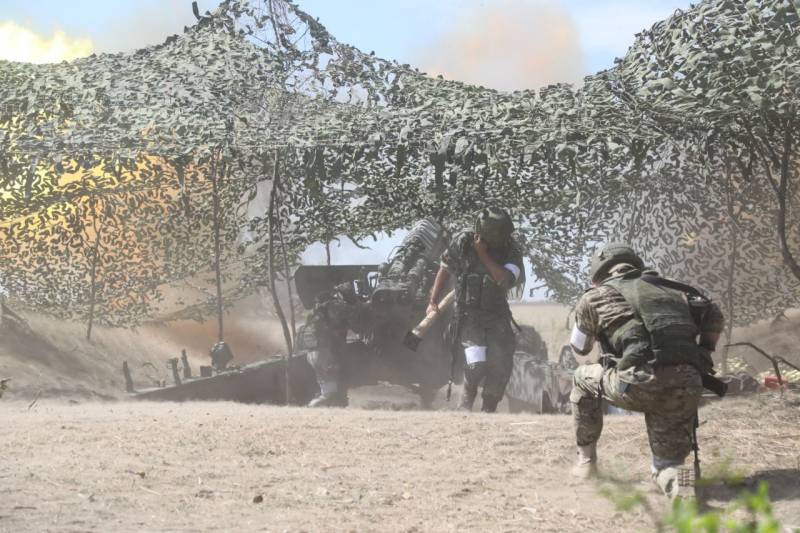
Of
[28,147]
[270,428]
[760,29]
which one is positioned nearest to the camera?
[270,428]

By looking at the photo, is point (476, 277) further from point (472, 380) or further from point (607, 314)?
point (607, 314)

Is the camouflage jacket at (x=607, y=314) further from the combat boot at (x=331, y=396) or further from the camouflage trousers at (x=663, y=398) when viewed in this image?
the combat boot at (x=331, y=396)

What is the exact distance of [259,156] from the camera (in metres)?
11.9

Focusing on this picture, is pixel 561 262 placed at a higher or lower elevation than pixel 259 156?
lower

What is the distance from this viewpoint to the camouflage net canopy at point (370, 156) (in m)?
10.0

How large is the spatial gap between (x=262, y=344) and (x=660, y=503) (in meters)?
14.0

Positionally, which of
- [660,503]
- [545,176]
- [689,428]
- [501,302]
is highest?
[545,176]

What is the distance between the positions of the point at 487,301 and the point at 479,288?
0.55ft

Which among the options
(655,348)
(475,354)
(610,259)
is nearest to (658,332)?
(655,348)

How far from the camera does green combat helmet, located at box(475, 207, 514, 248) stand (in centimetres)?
1022

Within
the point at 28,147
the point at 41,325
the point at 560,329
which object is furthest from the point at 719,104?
the point at 560,329

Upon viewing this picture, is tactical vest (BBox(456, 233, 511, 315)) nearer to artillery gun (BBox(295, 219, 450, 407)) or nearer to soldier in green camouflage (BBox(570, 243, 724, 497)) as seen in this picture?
artillery gun (BBox(295, 219, 450, 407))

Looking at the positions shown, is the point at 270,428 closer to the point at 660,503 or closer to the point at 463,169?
the point at 660,503

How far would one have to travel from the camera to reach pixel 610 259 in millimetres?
6000
